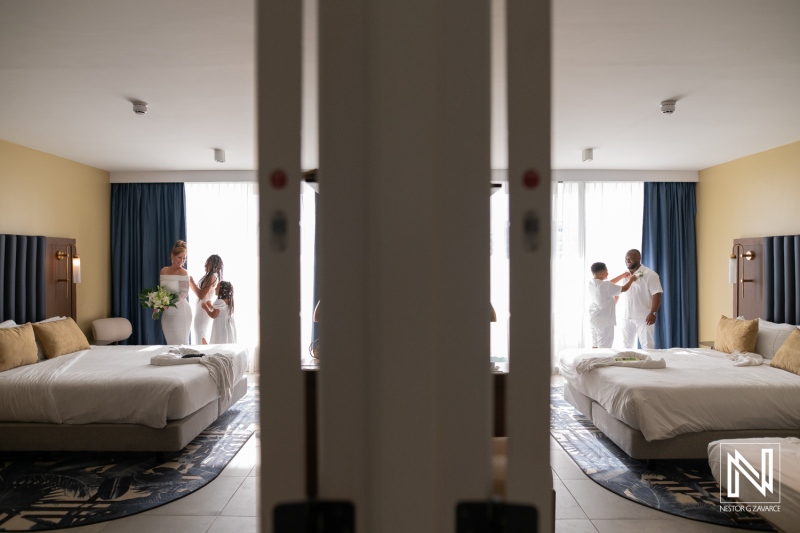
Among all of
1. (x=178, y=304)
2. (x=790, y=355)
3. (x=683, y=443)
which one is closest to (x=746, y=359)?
(x=790, y=355)

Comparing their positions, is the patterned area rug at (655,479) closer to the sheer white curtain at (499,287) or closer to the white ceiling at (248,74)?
the sheer white curtain at (499,287)

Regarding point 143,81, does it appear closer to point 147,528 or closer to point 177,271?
point 147,528

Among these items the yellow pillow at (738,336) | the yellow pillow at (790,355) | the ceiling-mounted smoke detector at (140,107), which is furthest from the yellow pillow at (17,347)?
the yellow pillow at (738,336)

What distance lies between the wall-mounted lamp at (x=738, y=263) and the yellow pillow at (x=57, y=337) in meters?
7.03

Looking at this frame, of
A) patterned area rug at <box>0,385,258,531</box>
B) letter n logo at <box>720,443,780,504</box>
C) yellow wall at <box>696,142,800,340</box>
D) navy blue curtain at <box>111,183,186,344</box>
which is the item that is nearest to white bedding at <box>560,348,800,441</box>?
letter n logo at <box>720,443,780,504</box>

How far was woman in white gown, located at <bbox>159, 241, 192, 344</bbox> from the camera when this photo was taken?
21.8 ft

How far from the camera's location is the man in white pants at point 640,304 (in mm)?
7023

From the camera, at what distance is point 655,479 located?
392 centimetres

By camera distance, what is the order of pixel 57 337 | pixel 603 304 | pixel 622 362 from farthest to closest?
pixel 603 304 < pixel 57 337 < pixel 622 362

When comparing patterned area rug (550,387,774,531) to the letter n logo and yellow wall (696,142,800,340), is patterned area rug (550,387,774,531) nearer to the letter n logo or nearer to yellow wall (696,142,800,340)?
the letter n logo

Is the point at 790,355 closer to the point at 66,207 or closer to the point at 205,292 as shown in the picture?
the point at 205,292

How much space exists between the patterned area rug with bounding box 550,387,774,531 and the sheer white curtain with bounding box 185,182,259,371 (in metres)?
4.75

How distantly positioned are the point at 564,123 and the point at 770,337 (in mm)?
2882

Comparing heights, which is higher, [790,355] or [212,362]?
[790,355]
